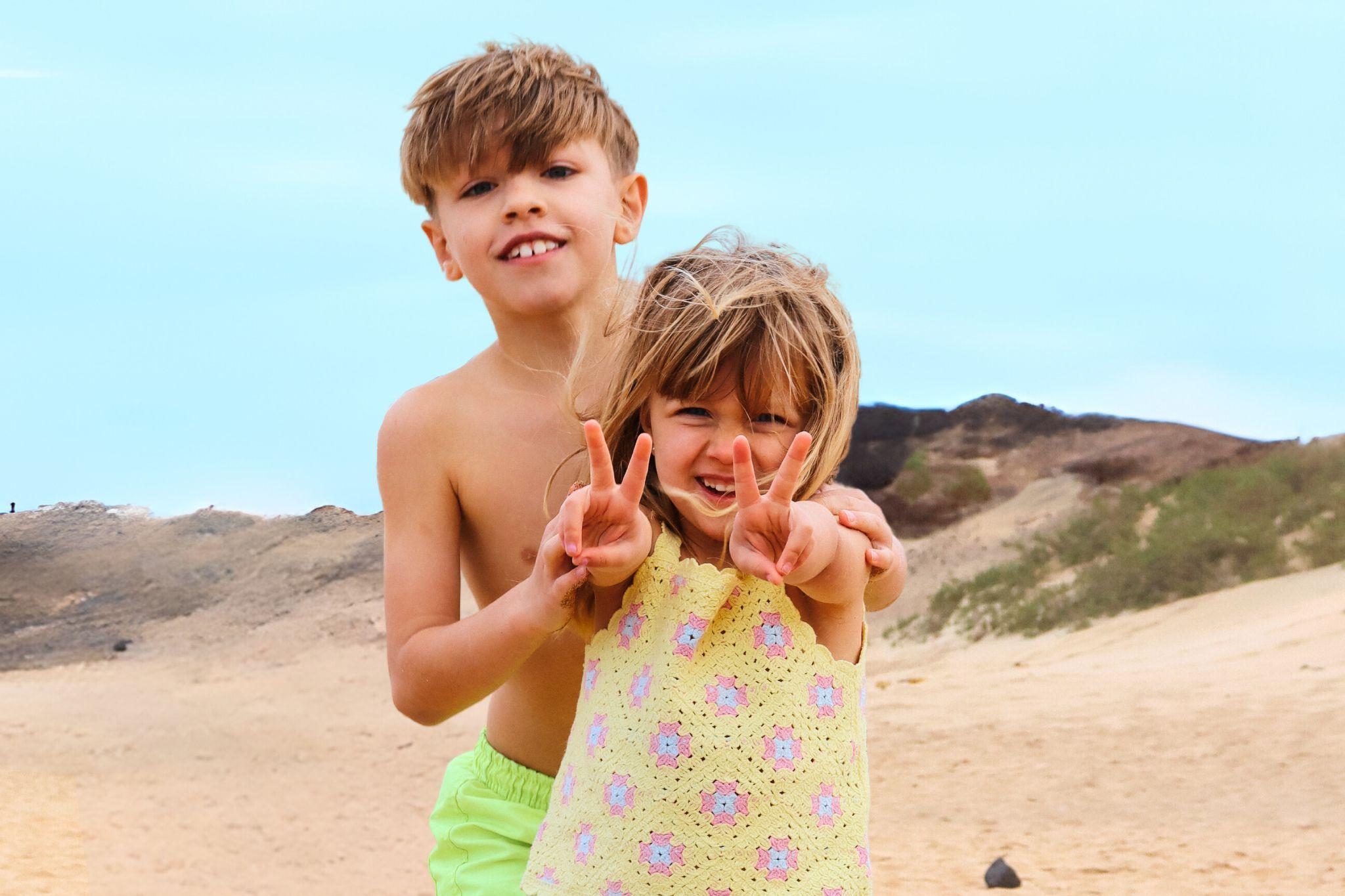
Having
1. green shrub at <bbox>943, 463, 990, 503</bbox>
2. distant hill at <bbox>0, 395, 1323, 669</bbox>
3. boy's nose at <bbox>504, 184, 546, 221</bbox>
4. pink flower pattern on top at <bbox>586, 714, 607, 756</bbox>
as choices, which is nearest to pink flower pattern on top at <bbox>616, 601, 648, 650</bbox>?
pink flower pattern on top at <bbox>586, 714, 607, 756</bbox>

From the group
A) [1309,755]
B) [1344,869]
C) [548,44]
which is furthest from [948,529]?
[548,44]

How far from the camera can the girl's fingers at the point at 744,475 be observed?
1.62 meters

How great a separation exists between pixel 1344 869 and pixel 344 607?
24.1 feet

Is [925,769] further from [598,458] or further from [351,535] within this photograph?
[351,535]

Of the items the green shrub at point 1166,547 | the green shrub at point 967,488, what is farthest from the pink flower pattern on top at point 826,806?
the green shrub at point 967,488

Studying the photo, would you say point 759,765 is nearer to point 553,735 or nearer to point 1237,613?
point 553,735

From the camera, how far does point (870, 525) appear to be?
1.93 meters

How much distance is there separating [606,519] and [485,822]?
3.30ft

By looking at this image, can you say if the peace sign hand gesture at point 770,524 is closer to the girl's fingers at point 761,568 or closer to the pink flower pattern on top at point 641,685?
the girl's fingers at point 761,568

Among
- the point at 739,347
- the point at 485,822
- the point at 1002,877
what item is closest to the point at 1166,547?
the point at 1002,877

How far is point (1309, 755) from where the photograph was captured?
570 centimetres

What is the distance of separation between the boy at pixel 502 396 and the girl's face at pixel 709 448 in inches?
15.0

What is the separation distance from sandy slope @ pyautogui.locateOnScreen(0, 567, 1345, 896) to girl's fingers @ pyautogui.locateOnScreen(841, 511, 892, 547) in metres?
3.32

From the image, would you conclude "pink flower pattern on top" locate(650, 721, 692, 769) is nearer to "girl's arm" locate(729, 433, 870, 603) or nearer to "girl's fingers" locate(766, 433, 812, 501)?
"girl's arm" locate(729, 433, 870, 603)
